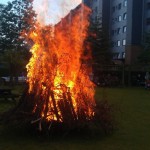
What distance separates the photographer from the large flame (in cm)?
934

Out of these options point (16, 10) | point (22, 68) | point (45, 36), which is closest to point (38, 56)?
point (45, 36)

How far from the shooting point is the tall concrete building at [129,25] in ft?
214

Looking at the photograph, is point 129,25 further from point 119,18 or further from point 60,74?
point 60,74

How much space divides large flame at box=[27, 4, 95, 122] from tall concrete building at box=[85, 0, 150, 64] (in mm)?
52325

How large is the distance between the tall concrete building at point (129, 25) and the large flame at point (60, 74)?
52.3 meters

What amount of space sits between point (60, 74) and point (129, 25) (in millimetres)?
57995

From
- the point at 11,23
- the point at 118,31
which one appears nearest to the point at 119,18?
the point at 118,31

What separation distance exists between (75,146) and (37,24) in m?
3.68

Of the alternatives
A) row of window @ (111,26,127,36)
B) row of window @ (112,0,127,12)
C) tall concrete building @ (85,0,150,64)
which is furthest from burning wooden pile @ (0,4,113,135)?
row of window @ (112,0,127,12)

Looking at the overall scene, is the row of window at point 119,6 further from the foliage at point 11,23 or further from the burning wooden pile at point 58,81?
the burning wooden pile at point 58,81

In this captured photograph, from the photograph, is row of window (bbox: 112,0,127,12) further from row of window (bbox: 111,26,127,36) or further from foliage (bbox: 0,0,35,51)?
foliage (bbox: 0,0,35,51)

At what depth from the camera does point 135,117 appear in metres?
13.6

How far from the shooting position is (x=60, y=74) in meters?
9.88

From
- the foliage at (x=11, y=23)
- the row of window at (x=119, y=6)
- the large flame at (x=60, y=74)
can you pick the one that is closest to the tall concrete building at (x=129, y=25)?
the row of window at (x=119, y=6)
